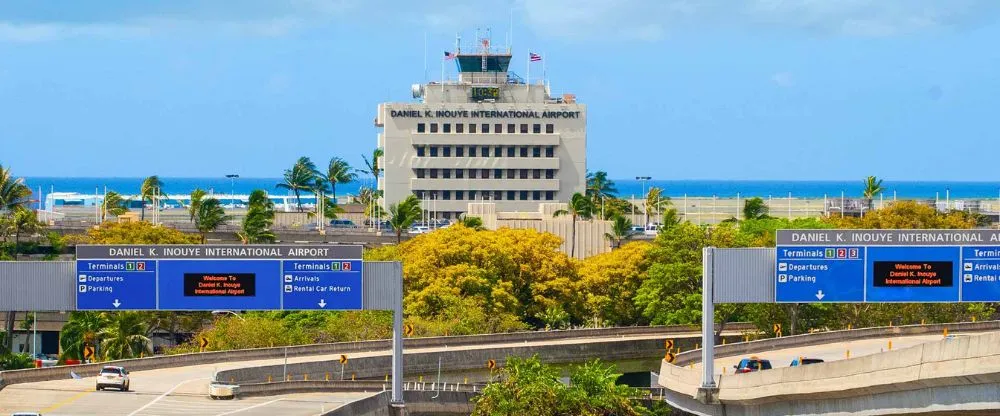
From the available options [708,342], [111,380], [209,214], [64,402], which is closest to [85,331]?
[111,380]

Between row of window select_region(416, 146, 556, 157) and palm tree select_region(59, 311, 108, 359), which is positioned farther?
row of window select_region(416, 146, 556, 157)

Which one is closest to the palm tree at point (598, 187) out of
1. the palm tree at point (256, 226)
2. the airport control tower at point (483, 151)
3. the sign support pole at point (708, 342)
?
the airport control tower at point (483, 151)

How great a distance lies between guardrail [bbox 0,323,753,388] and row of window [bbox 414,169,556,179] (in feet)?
232

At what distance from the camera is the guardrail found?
67.6 meters

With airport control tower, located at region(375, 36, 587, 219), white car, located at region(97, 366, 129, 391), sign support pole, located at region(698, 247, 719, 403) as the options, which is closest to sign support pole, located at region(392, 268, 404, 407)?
white car, located at region(97, 366, 129, 391)

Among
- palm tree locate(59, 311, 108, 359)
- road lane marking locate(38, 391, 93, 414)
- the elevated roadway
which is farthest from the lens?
palm tree locate(59, 311, 108, 359)

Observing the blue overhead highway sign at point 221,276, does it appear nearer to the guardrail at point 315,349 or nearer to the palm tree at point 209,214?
the guardrail at point 315,349

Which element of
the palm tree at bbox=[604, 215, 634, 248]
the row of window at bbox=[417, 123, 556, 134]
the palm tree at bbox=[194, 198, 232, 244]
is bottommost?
the palm tree at bbox=[604, 215, 634, 248]

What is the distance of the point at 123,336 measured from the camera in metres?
91.6

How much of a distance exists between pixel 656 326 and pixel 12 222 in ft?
158

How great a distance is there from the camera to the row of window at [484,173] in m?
167

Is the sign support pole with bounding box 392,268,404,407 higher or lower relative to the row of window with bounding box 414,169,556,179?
lower

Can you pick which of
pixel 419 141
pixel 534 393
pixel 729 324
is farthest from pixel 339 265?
pixel 419 141

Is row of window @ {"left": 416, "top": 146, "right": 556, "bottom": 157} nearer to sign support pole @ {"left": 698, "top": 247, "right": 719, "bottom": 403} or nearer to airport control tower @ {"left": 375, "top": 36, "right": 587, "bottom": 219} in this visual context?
airport control tower @ {"left": 375, "top": 36, "right": 587, "bottom": 219}
